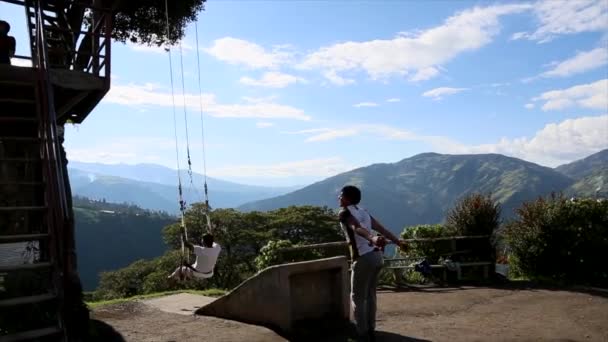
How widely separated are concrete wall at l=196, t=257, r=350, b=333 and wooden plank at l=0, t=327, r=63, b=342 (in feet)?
9.83

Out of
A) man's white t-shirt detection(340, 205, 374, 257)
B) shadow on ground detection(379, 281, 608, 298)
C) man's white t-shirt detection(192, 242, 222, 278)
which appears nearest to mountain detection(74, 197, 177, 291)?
shadow on ground detection(379, 281, 608, 298)

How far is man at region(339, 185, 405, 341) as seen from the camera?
20.7 ft

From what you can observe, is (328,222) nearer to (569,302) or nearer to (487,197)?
(487,197)

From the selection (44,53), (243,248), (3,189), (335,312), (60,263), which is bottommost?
(243,248)

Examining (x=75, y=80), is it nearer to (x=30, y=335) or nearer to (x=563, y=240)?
(x=30, y=335)

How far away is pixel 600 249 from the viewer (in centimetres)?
1241

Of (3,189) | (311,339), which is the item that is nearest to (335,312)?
(311,339)

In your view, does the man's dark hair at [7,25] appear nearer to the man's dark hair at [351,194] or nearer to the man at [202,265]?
the man at [202,265]

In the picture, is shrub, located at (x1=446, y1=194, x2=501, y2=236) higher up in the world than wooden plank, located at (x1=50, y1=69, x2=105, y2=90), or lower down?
lower down

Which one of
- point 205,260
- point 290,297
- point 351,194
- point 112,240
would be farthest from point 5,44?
point 112,240

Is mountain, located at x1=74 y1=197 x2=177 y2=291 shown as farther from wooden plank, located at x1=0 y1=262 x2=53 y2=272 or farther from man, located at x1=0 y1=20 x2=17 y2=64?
wooden plank, located at x1=0 y1=262 x2=53 y2=272

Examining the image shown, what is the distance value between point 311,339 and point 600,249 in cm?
862

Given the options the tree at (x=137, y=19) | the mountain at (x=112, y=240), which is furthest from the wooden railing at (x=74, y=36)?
the mountain at (x=112, y=240)

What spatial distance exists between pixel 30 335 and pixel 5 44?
654 centimetres
